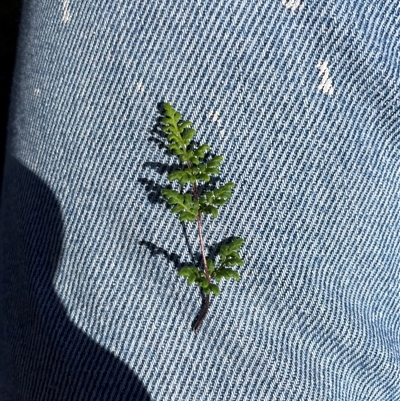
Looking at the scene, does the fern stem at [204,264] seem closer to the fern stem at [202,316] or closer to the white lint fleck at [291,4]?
the fern stem at [202,316]

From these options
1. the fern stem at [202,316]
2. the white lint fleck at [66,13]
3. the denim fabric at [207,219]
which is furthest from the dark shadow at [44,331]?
the white lint fleck at [66,13]

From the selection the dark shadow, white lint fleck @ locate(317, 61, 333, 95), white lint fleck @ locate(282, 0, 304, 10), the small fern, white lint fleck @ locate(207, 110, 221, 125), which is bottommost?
the dark shadow

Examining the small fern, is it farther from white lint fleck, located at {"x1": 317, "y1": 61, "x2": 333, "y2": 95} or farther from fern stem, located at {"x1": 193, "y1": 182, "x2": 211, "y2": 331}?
white lint fleck, located at {"x1": 317, "y1": 61, "x2": 333, "y2": 95}

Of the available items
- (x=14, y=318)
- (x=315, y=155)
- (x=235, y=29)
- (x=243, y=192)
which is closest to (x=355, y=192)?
(x=315, y=155)

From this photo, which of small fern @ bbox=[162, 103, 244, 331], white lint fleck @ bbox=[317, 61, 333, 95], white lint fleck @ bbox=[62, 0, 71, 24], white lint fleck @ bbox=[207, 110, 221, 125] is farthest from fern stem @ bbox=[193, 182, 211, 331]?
white lint fleck @ bbox=[62, 0, 71, 24]

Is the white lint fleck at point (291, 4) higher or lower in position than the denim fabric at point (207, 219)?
higher

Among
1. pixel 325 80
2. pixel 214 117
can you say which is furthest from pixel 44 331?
pixel 325 80
